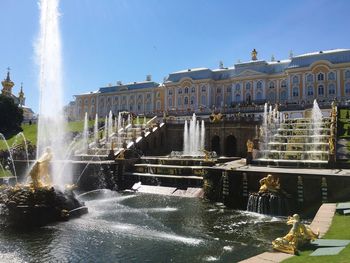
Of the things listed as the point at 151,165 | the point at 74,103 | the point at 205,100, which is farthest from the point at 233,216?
the point at 74,103

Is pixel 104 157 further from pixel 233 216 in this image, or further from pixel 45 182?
pixel 233 216

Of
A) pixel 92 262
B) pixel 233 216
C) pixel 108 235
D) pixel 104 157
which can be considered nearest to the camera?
pixel 92 262

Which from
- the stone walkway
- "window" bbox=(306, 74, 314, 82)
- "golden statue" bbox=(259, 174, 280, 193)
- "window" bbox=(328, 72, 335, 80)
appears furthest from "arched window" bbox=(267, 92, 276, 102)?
the stone walkway

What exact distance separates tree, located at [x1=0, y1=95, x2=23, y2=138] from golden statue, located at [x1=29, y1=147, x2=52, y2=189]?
4881cm

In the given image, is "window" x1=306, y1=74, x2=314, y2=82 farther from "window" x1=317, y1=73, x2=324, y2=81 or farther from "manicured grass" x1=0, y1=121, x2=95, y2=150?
"manicured grass" x1=0, y1=121, x2=95, y2=150

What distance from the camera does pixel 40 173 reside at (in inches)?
628

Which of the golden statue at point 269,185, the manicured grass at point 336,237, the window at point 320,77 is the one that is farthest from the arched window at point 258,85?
the manicured grass at point 336,237

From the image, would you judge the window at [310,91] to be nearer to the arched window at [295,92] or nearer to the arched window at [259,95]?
the arched window at [295,92]

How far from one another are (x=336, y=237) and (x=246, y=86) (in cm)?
6141

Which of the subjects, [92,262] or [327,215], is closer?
[92,262]

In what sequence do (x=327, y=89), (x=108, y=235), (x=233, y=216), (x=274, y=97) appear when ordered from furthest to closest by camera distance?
(x=274, y=97)
(x=327, y=89)
(x=233, y=216)
(x=108, y=235)

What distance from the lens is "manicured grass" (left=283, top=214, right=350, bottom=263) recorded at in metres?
7.28

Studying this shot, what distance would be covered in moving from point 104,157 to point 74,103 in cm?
7626

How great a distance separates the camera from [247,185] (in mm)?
18609
